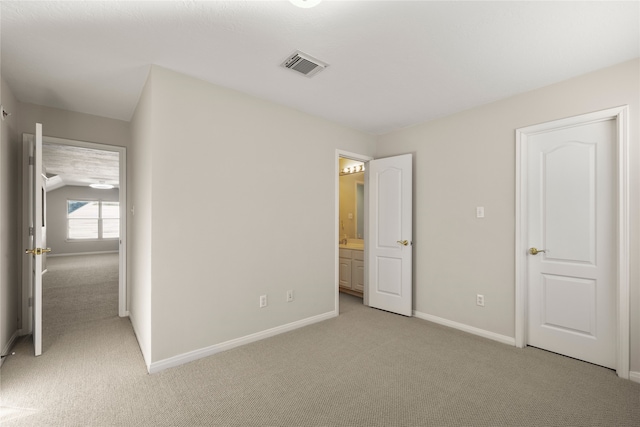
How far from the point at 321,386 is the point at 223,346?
1.06 meters

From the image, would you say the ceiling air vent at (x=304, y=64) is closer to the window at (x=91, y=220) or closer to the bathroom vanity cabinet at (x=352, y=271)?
the bathroom vanity cabinet at (x=352, y=271)

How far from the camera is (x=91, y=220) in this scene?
10.1 m

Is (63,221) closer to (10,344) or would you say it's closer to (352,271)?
(10,344)

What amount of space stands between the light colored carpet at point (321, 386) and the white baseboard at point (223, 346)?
8cm

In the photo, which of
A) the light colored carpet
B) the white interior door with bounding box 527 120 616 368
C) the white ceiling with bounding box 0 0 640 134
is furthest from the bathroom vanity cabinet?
the white ceiling with bounding box 0 0 640 134

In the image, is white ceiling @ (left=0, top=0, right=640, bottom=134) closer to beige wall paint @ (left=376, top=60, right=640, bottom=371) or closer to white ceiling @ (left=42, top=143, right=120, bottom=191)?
beige wall paint @ (left=376, top=60, right=640, bottom=371)

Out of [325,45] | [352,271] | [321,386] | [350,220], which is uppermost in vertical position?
[325,45]

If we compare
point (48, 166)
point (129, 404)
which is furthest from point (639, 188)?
point (48, 166)

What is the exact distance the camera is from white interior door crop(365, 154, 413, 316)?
147 inches

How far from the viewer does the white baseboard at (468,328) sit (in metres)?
2.95

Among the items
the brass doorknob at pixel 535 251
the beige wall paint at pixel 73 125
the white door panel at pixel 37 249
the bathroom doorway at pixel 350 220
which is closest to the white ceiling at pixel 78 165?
the beige wall paint at pixel 73 125

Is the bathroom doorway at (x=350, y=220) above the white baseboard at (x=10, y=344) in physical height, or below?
above

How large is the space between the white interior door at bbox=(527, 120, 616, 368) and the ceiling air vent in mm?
2153

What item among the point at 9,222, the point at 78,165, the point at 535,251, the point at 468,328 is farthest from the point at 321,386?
the point at 78,165
